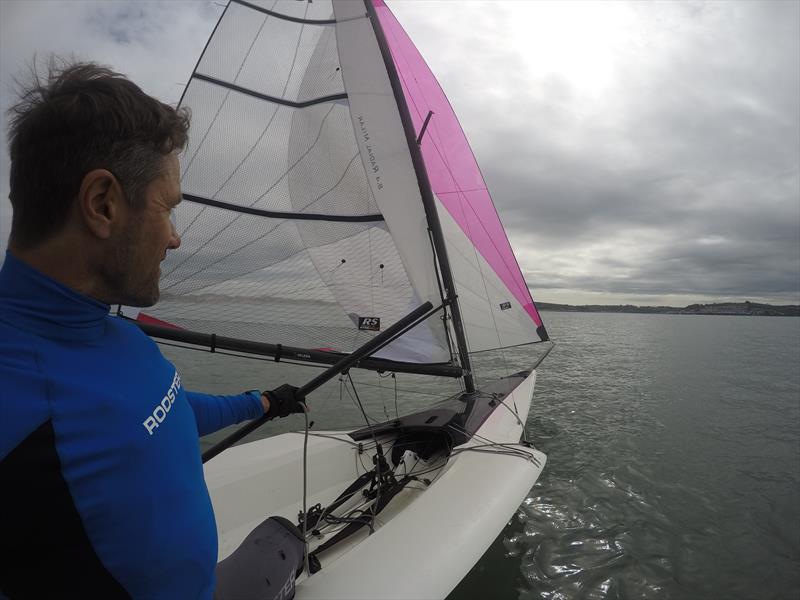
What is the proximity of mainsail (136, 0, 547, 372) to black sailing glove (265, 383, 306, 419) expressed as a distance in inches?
51.3

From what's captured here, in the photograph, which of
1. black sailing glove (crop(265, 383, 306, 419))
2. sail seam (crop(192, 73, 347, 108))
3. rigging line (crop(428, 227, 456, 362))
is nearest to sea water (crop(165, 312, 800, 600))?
rigging line (crop(428, 227, 456, 362))

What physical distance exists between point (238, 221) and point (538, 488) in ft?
14.2

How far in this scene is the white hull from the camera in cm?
193

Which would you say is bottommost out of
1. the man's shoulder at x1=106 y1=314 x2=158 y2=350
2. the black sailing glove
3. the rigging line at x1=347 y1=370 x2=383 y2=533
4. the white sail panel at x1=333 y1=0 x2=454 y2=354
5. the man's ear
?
the rigging line at x1=347 y1=370 x2=383 y2=533

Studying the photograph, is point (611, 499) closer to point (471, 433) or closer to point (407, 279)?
point (471, 433)

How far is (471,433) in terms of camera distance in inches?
139

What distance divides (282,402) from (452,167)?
3744 millimetres

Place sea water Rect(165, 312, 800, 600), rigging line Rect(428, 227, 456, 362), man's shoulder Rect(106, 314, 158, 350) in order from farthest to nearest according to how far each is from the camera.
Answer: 1. rigging line Rect(428, 227, 456, 362)
2. sea water Rect(165, 312, 800, 600)
3. man's shoulder Rect(106, 314, 158, 350)

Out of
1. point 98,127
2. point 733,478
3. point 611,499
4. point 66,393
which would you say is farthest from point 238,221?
point 733,478

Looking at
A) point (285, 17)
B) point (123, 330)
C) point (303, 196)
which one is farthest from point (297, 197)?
point (123, 330)

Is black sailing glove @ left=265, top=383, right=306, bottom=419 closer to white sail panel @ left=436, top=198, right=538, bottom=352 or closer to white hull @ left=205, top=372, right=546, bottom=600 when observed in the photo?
white hull @ left=205, top=372, right=546, bottom=600

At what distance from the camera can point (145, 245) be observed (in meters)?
0.87

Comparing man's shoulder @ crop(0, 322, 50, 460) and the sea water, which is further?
the sea water

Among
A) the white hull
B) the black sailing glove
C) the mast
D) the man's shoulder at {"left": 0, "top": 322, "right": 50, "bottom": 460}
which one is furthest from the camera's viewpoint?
the mast
